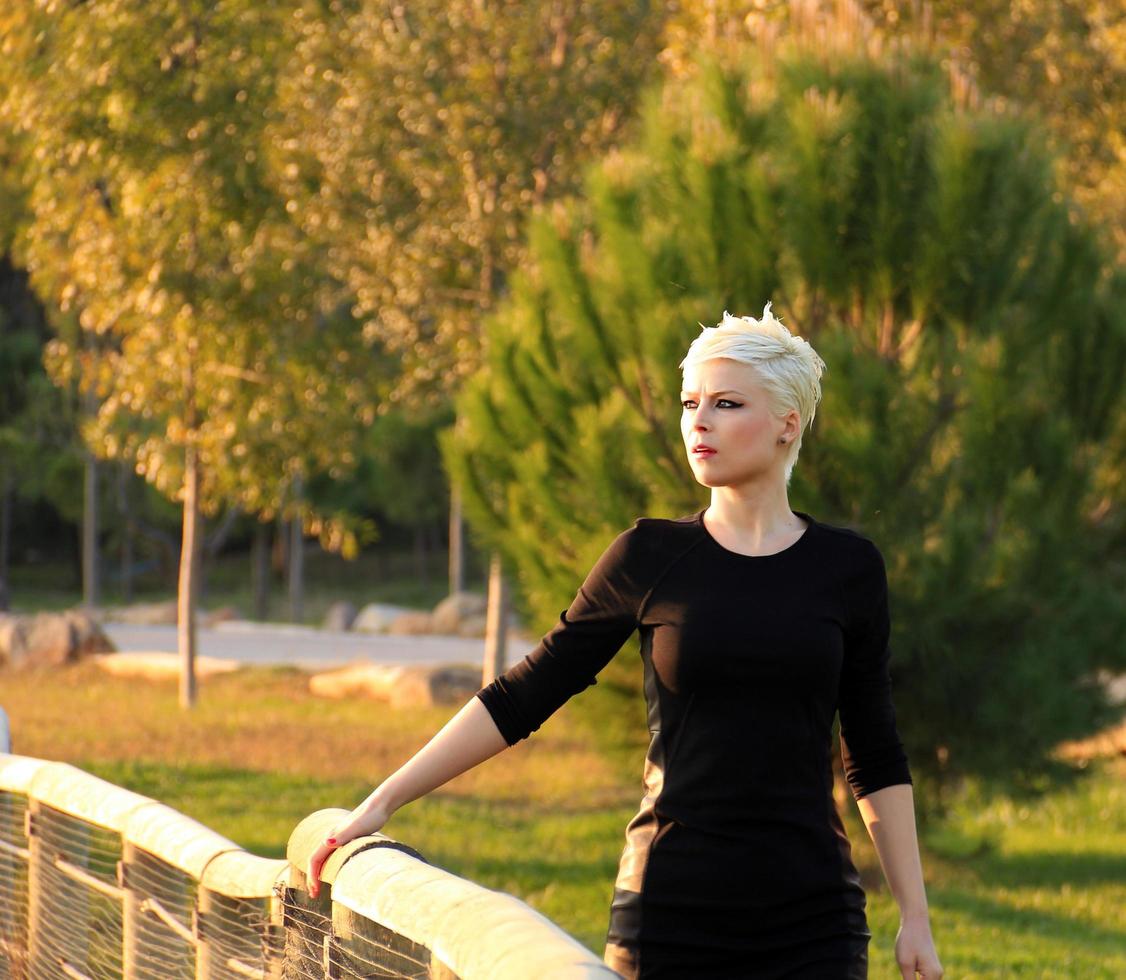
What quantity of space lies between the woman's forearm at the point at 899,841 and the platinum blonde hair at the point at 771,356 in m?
0.58

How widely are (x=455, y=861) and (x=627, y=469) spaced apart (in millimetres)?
2584

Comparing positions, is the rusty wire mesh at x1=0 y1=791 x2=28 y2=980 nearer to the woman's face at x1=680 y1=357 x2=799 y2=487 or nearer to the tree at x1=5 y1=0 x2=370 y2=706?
the woman's face at x1=680 y1=357 x2=799 y2=487

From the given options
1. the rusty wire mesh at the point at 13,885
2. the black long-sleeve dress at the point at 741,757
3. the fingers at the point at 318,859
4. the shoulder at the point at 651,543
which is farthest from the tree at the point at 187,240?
the black long-sleeve dress at the point at 741,757

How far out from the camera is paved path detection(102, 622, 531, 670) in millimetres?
25922

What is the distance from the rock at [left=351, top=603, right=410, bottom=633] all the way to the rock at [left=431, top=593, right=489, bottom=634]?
47.2 inches

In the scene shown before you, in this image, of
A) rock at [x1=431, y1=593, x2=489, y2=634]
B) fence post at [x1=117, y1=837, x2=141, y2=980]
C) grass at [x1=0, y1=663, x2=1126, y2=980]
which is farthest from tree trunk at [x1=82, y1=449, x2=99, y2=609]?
fence post at [x1=117, y1=837, x2=141, y2=980]

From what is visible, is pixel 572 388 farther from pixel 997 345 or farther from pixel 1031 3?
pixel 1031 3

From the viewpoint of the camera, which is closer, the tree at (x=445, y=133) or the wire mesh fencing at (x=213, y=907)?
the wire mesh fencing at (x=213, y=907)

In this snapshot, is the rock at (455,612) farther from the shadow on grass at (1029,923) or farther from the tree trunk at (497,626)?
the shadow on grass at (1029,923)

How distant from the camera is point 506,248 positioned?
1532cm

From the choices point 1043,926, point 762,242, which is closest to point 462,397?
point 762,242

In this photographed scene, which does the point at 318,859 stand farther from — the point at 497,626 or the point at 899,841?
the point at 497,626

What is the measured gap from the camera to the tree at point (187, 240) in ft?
52.7

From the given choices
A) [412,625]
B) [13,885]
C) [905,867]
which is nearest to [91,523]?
[412,625]
